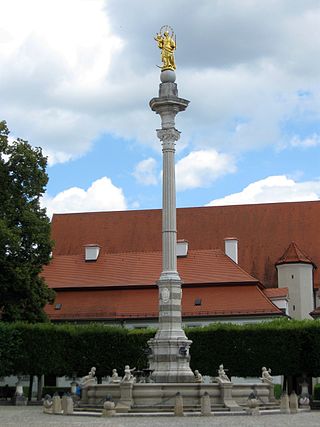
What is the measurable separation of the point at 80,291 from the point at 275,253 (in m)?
18.2

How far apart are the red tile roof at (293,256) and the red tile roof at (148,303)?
720 centimetres

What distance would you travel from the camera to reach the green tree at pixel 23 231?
146 feet

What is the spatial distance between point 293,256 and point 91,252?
57.8 feet

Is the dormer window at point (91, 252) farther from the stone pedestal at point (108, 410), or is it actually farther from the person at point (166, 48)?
the stone pedestal at point (108, 410)

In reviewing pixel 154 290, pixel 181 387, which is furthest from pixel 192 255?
pixel 181 387

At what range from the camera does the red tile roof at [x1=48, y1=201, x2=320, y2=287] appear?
69.5 meters

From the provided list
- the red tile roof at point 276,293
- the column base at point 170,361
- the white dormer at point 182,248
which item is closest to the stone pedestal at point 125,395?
the column base at point 170,361

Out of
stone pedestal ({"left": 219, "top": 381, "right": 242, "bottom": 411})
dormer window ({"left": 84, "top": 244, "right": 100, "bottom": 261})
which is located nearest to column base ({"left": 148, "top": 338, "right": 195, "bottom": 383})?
stone pedestal ({"left": 219, "top": 381, "right": 242, "bottom": 411})

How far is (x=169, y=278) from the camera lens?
3456 centimetres

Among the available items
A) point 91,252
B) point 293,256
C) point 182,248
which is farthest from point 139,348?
point 293,256

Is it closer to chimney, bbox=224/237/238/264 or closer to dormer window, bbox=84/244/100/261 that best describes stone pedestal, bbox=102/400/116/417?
dormer window, bbox=84/244/100/261

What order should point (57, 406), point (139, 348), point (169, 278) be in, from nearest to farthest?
point (57, 406) < point (169, 278) < point (139, 348)

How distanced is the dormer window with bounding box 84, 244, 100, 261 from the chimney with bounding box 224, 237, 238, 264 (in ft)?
37.5

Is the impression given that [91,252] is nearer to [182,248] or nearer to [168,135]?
[182,248]
